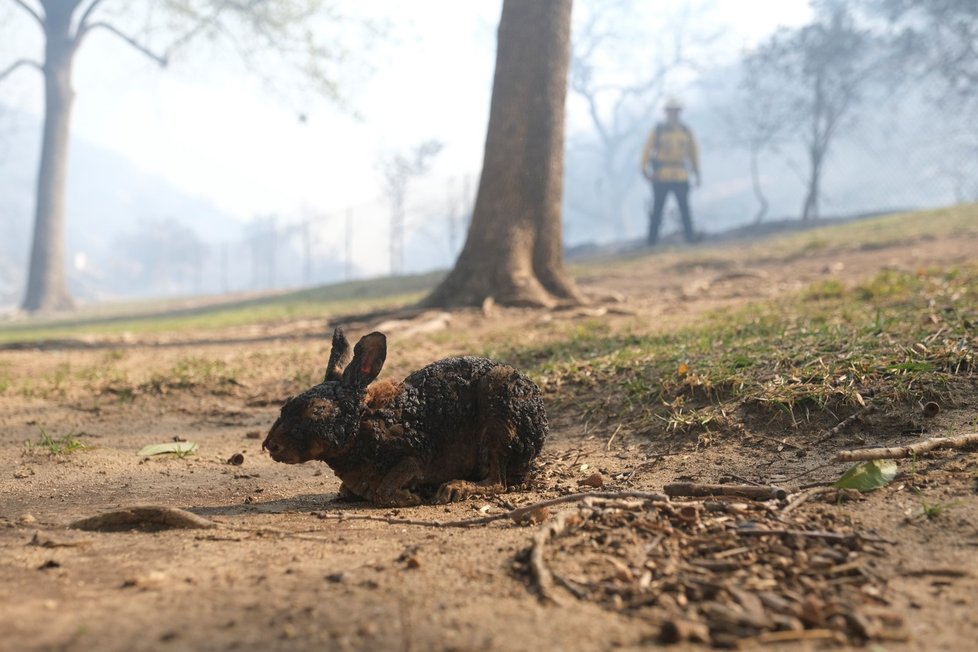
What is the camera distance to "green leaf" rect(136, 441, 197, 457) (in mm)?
4426

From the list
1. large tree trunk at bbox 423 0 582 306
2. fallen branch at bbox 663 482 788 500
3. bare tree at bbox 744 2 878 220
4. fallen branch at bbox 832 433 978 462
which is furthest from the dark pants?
fallen branch at bbox 663 482 788 500

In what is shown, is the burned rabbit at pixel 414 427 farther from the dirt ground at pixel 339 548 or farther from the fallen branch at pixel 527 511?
the fallen branch at pixel 527 511

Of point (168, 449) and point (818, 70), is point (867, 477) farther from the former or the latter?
point (818, 70)

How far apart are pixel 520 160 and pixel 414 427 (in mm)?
7129

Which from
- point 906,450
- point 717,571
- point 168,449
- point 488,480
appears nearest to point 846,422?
point 906,450

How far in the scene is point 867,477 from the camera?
2.93 metres

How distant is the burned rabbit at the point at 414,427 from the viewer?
10.3 ft

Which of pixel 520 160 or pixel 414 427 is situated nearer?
pixel 414 427

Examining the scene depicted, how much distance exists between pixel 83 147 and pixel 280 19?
6694 inches

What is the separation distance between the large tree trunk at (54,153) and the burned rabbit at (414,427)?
28.4m

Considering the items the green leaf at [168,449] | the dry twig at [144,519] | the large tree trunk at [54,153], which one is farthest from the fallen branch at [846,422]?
the large tree trunk at [54,153]

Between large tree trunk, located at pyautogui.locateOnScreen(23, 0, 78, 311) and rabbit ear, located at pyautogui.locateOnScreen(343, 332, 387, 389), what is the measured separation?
2839 cm

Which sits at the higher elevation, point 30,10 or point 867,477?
point 30,10

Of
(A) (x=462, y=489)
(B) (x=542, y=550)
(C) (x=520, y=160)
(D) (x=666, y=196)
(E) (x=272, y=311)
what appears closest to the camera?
(B) (x=542, y=550)
